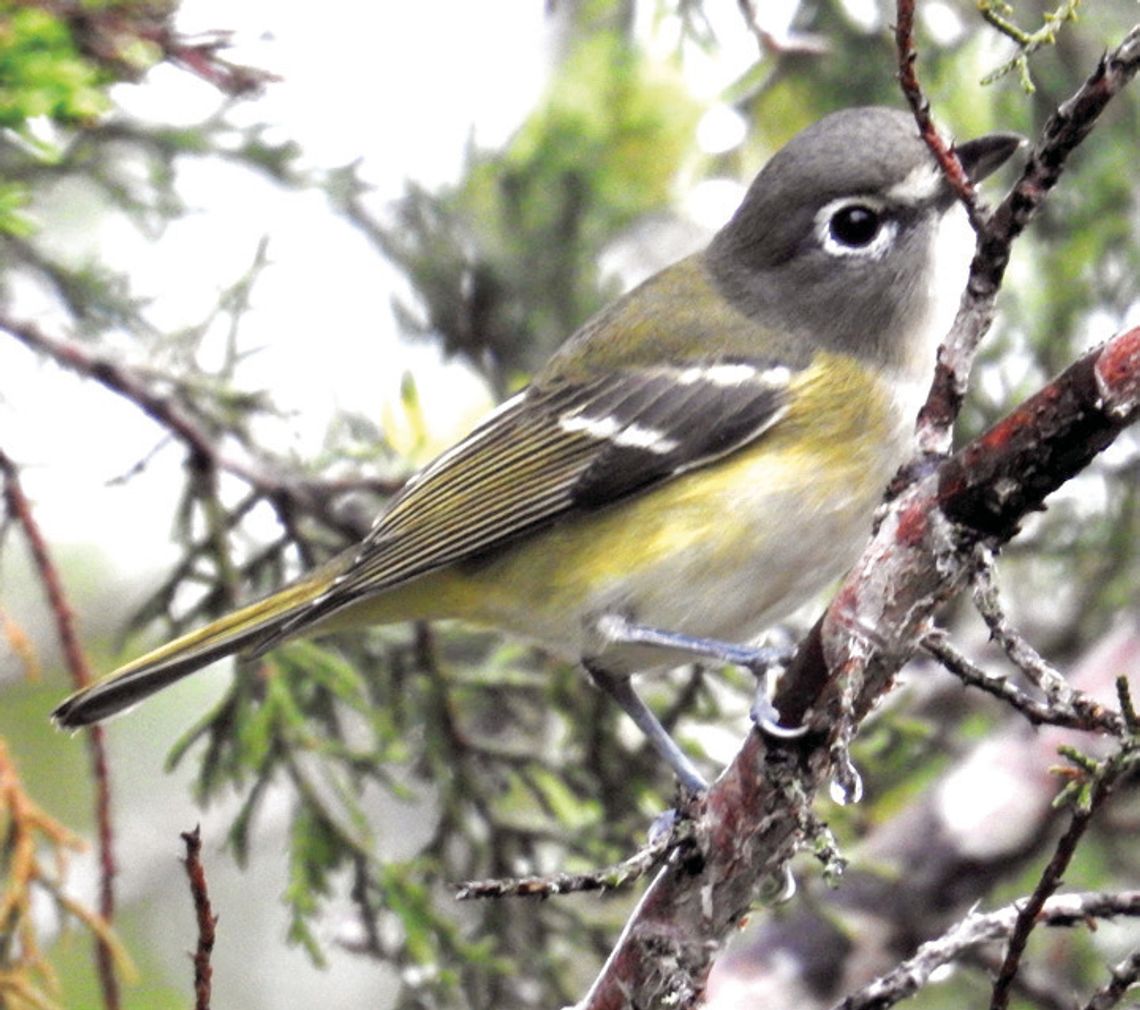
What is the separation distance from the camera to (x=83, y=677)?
325 cm

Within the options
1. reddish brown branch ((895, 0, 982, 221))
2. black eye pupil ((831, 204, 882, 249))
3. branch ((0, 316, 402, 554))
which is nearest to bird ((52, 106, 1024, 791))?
black eye pupil ((831, 204, 882, 249))

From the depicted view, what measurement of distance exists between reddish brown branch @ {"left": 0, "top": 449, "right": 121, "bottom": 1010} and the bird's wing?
0.42 meters

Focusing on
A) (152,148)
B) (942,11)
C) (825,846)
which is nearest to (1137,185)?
(942,11)

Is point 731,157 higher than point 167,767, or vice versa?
point 731,157

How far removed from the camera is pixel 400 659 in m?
4.11

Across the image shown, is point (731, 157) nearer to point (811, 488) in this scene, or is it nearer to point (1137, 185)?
point (1137, 185)

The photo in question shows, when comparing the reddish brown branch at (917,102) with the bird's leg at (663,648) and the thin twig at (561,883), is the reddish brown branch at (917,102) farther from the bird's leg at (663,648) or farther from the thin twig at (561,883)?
the bird's leg at (663,648)

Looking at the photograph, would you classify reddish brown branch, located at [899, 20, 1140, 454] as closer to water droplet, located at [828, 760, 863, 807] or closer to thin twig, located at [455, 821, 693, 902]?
water droplet, located at [828, 760, 863, 807]

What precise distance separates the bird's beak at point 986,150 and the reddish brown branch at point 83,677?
6.12 ft

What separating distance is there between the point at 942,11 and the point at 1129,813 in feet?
8.05

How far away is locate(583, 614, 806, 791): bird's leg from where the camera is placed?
279 centimetres

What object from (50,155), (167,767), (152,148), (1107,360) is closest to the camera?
(1107,360)

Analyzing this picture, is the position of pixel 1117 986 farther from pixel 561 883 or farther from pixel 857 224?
pixel 857 224

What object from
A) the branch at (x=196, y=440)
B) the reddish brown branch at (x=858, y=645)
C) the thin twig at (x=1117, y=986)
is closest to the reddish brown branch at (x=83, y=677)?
the branch at (x=196, y=440)
